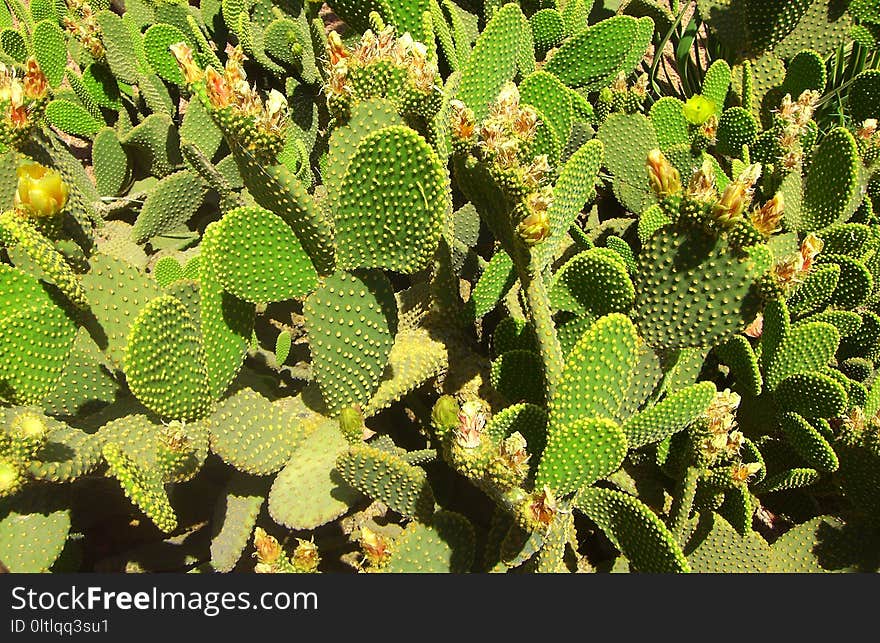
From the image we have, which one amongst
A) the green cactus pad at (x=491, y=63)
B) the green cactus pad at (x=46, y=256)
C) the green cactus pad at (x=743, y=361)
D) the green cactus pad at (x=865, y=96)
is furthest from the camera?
the green cactus pad at (x=865, y=96)

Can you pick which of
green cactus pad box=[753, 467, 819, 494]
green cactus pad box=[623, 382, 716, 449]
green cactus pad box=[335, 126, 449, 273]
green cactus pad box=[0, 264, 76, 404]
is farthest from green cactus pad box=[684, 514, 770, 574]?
green cactus pad box=[0, 264, 76, 404]

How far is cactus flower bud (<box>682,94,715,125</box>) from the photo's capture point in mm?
2654

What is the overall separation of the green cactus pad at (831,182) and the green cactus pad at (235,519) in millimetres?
1989

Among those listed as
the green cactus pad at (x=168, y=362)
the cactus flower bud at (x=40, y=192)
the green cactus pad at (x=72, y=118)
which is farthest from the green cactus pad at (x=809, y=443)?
the green cactus pad at (x=72, y=118)

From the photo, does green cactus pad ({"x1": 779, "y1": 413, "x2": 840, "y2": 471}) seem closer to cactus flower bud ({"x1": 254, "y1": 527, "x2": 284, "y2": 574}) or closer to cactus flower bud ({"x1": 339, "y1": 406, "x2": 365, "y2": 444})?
cactus flower bud ({"x1": 339, "y1": 406, "x2": 365, "y2": 444})

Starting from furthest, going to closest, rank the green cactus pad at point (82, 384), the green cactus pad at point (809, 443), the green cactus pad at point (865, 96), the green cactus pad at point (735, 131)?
the green cactus pad at point (865, 96) → the green cactus pad at point (735, 131) → the green cactus pad at point (809, 443) → the green cactus pad at point (82, 384)

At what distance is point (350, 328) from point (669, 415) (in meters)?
0.75

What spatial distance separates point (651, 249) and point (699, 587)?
0.76 meters

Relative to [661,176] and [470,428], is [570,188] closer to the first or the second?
[661,176]

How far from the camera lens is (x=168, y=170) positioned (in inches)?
113

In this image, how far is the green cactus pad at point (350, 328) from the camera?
1587 mm

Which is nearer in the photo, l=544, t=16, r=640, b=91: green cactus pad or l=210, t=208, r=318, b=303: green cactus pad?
l=210, t=208, r=318, b=303: green cactus pad

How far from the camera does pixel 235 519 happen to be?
1728 millimetres

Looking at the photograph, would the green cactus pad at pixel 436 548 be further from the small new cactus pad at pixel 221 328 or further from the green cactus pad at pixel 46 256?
the green cactus pad at pixel 46 256
